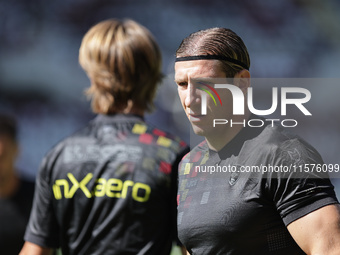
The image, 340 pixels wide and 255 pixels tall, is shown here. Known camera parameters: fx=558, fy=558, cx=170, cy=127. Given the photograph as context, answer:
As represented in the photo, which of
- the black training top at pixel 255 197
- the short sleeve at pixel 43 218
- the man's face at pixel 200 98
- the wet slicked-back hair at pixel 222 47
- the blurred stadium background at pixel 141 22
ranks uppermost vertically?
the wet slicked-back hair at pixel 222 47

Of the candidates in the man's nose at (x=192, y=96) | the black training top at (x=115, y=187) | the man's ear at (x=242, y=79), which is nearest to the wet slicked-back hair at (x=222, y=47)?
the man's ear at (x=242, y=79)

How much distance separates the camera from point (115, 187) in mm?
2031

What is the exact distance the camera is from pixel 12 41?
25.9ft

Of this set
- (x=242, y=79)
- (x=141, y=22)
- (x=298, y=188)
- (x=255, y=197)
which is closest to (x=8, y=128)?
(x=242, y=79)

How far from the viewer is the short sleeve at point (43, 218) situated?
218cm

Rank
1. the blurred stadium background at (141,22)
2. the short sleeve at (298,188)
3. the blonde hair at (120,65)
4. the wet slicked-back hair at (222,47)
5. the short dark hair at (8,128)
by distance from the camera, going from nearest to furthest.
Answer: the short sleeve at (298,188) < the wet slicked-back hair at (222,47) < the blonde hair at (120,65) < the short dark hair at (8,128) < the blurred stadium background at (141,22)

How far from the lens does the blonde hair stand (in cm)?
215

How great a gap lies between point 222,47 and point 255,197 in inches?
20.9

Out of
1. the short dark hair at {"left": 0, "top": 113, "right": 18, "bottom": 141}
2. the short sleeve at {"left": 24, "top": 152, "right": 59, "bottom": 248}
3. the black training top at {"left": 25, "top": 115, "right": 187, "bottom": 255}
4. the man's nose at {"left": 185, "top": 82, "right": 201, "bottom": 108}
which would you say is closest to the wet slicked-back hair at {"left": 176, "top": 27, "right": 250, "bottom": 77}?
the man's nose at {"left": 185, "top": 82, "right": 201, "bottom": 108}

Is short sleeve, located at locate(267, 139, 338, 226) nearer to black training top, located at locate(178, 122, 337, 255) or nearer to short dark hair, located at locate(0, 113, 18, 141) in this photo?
black training top, located at locate(178, 122, 337, 255)

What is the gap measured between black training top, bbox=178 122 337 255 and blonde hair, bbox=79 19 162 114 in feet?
1.52

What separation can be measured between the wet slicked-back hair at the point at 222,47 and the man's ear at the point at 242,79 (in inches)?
0.6

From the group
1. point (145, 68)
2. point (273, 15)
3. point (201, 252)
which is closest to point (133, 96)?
point (145, 68)

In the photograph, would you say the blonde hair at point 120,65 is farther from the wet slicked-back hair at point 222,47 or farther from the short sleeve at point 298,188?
the short sleeve at point 298,188
